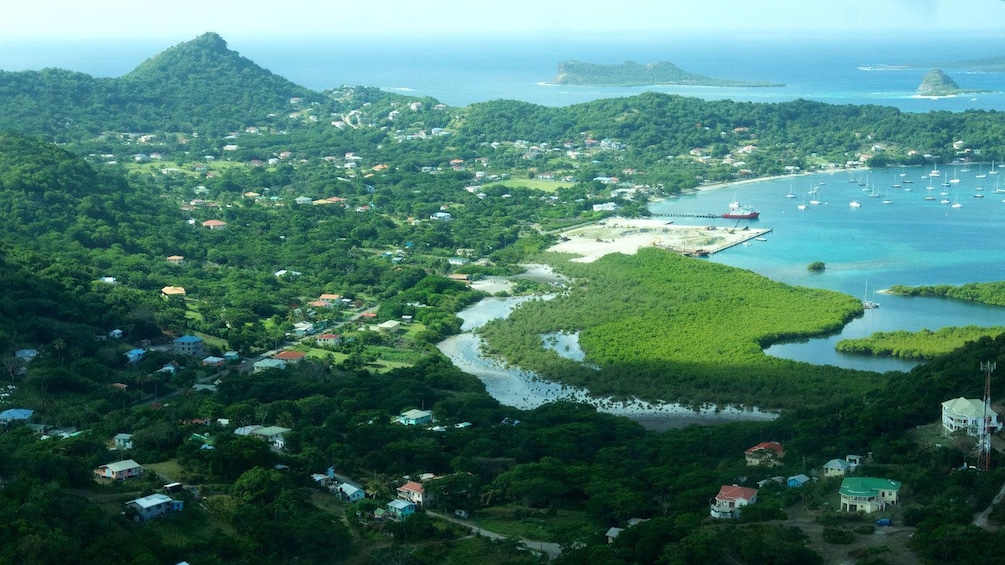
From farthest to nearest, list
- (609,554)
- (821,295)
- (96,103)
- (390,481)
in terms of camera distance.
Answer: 1. (96,103)
2. (821,295)
3. (390,481)
4. (609,554)

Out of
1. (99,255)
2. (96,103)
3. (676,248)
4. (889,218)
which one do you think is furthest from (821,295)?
(96,103)

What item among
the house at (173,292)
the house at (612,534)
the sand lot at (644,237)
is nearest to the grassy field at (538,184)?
the sand lot at (644,237)

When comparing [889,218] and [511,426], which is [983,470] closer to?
[511,426]

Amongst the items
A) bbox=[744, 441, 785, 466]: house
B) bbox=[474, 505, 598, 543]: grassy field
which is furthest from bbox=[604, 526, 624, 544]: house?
bbox=[744, 441, 785, 466]: house

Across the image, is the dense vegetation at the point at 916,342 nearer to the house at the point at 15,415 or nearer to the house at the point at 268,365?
the house at the point at 268,365

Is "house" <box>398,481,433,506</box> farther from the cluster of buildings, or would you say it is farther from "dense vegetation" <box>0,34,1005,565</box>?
the cluster of buildings

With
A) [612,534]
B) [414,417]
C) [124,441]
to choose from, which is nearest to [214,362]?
[414,417]

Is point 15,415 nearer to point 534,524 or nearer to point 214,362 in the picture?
point 214,362
